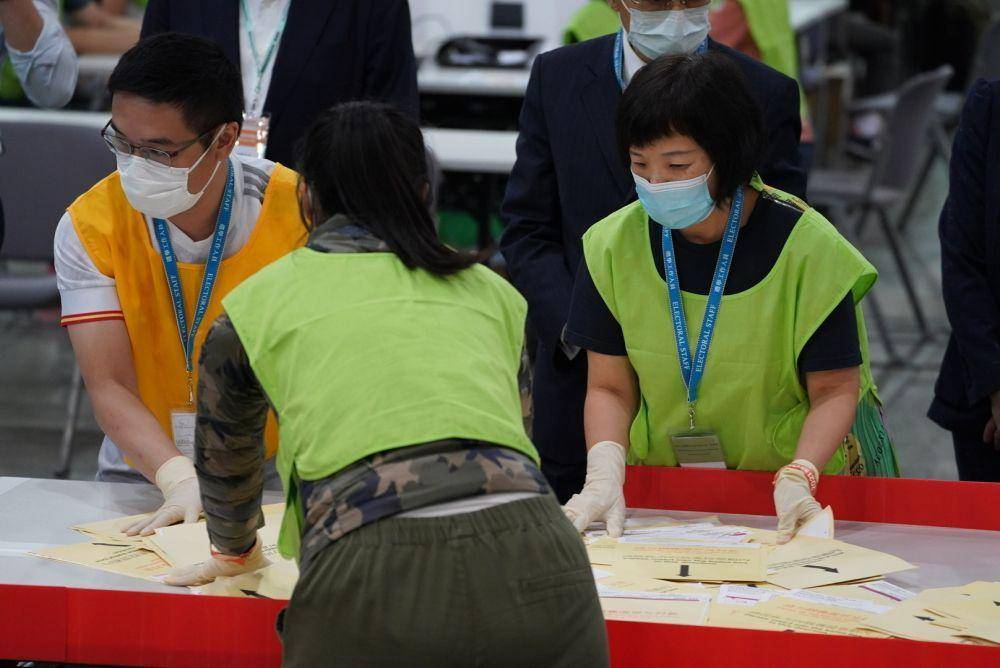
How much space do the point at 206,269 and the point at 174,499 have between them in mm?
387

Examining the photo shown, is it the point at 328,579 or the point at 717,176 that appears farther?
the point at 717,176

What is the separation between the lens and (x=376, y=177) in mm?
1517

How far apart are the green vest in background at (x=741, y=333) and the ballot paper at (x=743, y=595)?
0.37 metres

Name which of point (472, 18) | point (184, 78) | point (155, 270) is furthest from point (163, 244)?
point (472, 18)

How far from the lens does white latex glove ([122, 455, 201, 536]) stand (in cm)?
203

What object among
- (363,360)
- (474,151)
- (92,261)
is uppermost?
(363,360)

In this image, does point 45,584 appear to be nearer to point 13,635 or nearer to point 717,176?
point 13,635

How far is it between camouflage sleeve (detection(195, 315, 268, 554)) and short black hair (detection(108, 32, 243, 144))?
69 cm

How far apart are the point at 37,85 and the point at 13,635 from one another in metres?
1.86

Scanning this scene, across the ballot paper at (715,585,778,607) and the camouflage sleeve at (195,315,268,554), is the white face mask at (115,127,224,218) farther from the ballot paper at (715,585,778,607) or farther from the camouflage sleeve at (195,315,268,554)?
the ballot paper at (715,585,778,607)

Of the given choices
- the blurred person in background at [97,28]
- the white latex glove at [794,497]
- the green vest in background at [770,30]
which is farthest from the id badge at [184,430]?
the blurred person in background at [97,28]

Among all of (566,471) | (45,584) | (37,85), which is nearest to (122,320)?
(45,584)

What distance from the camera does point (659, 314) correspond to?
2111mm

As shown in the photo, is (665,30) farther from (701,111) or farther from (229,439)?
(229,439)
